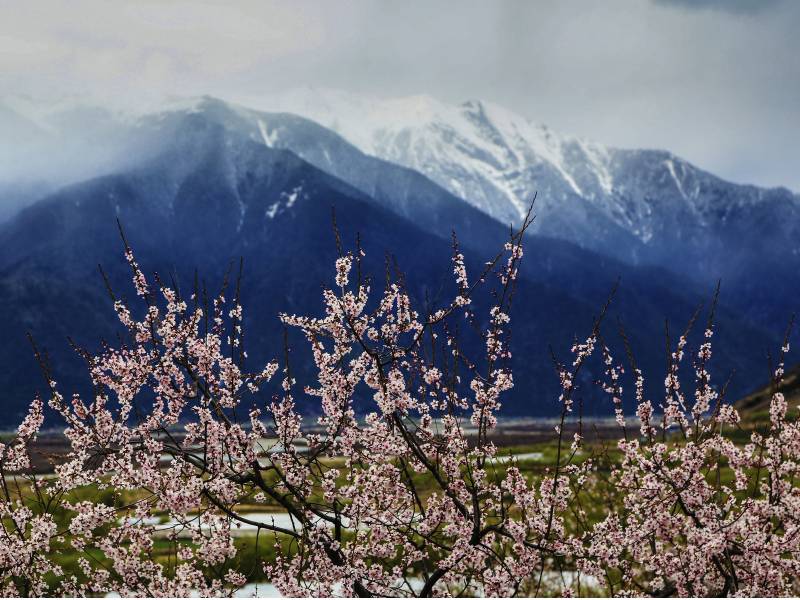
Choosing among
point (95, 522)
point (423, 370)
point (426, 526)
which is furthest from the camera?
point (423, 370)

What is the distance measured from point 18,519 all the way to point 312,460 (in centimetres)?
482

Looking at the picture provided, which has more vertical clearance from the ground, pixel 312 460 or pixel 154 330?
pixel 154 330

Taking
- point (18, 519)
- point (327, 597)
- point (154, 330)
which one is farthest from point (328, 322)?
point (18, 519)

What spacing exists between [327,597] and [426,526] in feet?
5.46

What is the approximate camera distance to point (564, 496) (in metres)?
11.7

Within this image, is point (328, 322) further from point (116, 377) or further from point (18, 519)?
point (18, 519)

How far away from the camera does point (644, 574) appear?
23.2 metres

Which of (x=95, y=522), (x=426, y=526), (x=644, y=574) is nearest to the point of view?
(x=95, y=522)

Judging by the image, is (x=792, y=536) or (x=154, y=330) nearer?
(x=792, y=536)

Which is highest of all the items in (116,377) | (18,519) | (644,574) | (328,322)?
(328,322)

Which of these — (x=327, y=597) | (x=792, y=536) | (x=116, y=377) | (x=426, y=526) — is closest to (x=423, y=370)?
(x=426, y=526)

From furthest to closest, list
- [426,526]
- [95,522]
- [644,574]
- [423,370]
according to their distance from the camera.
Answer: [644,574] → [423,370] → [426,526] → [95,522]

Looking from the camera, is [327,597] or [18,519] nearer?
[327,597]

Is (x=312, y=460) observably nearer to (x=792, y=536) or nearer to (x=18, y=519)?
(x=18, y=519)
